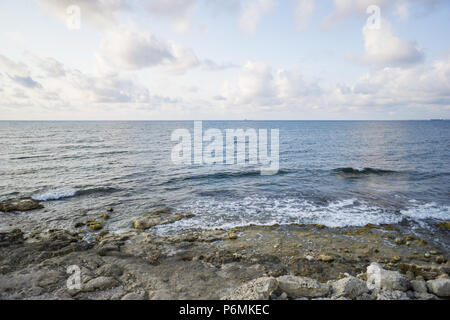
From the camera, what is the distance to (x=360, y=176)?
29.7m

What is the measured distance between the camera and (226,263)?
10.5m

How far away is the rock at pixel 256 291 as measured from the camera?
716cm

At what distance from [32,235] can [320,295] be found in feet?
52.8

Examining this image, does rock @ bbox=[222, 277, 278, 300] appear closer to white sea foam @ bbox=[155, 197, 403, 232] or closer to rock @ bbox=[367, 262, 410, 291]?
rock @ bbox=[367, 262, 410, 291]

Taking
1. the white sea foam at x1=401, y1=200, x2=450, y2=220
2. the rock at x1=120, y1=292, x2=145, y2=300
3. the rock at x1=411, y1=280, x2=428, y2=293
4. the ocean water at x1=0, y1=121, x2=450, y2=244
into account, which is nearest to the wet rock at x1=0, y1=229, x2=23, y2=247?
the ocean water at x1=0, y1=121, x2=450, y2=244

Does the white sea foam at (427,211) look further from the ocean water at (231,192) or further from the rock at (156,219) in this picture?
the rock at (156,219)

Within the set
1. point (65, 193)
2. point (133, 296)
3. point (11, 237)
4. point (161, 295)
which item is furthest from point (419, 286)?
A: point (65, 193)

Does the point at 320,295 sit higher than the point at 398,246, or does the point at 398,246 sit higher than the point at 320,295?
the point at 320,295

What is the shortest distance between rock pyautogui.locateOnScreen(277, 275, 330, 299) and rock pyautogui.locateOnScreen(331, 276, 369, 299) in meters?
0.31

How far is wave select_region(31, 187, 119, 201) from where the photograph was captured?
68.3 ft

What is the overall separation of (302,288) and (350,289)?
1.60 metres

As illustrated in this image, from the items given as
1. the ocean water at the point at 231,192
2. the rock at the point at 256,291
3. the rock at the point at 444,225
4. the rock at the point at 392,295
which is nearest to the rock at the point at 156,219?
the ocean water at the point at 231,192
